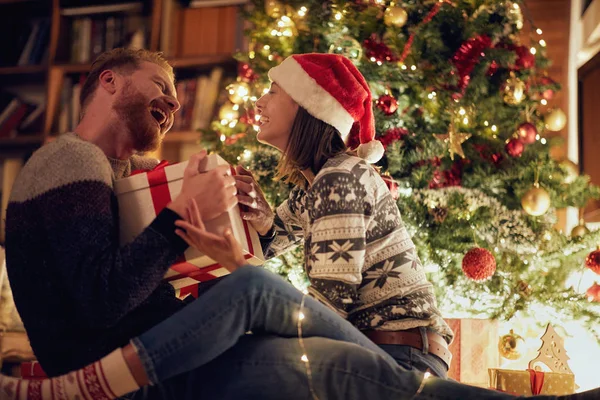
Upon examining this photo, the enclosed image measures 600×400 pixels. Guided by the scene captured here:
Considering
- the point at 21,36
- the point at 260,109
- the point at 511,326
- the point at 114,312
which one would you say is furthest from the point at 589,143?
the point at 21,36

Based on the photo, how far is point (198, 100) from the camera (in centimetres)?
332

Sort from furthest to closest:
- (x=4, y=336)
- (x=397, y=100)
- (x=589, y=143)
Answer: (x=589, y=143)
(x=4, y=336)
(x=397, y=100)

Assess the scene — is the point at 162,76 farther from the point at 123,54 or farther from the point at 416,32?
the point at 416,32

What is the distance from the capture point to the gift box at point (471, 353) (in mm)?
2150

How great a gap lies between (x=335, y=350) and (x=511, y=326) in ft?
4.21

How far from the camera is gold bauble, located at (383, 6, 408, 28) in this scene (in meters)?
2.37

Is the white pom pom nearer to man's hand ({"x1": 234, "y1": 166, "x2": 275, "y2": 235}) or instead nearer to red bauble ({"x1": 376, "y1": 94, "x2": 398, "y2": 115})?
man's hand ({"x1": 234, "y1": 166, "x2": 275, "y2": 235})

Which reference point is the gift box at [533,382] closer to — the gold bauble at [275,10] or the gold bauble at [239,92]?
the gold bauble at [239,92]

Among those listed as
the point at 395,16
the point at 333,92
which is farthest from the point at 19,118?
the point at 333,92

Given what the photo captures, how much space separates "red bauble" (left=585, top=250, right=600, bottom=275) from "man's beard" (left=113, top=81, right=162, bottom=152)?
1.39m

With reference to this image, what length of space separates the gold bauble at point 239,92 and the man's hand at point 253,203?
904 millimetres

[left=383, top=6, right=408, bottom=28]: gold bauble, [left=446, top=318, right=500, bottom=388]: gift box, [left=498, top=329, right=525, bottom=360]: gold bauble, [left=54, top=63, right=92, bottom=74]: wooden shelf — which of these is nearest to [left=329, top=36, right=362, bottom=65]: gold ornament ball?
[left=383, top=6, right=408, bottom=28]: gold bauble

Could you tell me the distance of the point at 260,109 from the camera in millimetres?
1802

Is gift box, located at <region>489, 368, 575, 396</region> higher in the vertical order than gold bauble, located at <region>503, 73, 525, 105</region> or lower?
lower
